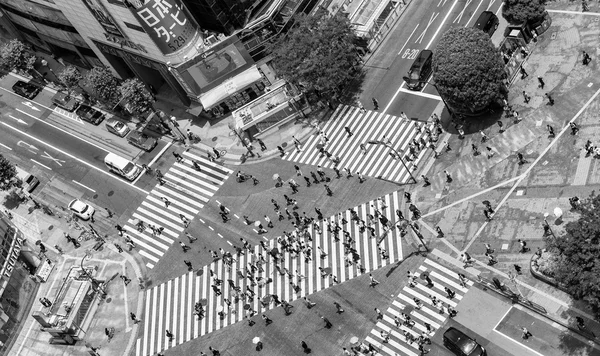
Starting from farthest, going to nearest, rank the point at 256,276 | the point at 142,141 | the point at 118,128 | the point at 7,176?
the point at 118,128
the point at 142,141
the point at 7,176
the point at 256,276

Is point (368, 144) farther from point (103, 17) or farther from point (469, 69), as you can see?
point (103, 17)

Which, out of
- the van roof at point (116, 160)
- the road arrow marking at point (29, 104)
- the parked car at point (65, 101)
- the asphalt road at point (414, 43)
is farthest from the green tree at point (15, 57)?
the asphalt road at point (414, 43)

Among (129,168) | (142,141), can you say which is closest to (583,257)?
(129,168)

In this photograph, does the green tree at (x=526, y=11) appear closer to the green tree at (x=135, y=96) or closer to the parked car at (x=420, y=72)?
the parked car at (x=420, y=72)

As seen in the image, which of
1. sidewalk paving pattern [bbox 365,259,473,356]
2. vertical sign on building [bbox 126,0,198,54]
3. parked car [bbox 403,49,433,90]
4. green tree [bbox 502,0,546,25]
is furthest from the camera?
vertical sign on building [bbox 126,0,198,54]

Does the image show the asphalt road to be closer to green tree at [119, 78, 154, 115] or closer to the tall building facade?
the tall building facade

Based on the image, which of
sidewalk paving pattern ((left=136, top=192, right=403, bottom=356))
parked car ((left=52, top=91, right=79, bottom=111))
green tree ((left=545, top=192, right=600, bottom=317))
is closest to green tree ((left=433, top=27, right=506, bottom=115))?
sidewalk paving pattern ((left=136, top=192, right=403, bottom=356))

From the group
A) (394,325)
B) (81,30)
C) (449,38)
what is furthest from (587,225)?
(81,30)
